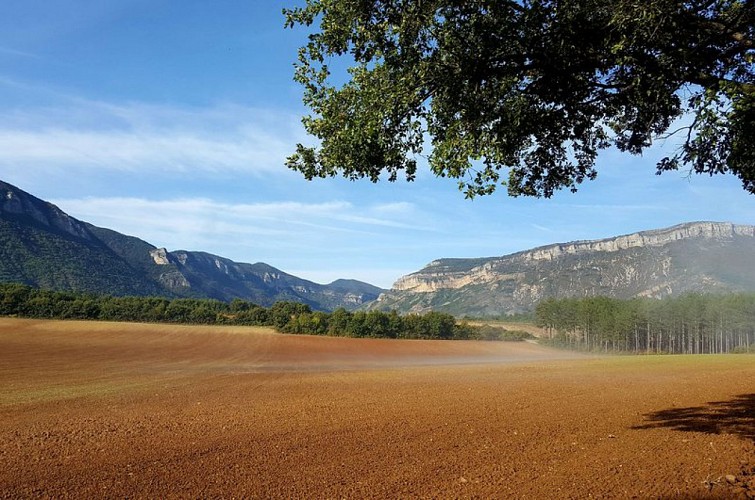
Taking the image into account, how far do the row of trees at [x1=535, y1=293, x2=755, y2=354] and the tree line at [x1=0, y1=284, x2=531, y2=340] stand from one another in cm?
1372

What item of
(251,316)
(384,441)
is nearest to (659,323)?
(251,316)

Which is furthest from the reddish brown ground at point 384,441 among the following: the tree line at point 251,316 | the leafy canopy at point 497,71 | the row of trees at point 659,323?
the row of trees at point 659,323

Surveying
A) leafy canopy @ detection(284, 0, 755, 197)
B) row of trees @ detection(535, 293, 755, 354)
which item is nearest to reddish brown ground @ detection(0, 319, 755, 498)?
leafy canopy @ detection(284, 0, 755, 197)

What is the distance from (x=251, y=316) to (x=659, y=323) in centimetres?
10313

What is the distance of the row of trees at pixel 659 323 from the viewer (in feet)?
340

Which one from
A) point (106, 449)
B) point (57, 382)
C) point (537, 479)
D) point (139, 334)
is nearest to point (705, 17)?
point (537, 479)

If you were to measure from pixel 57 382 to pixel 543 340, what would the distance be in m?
112

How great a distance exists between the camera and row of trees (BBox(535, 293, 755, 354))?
10375 centimetres

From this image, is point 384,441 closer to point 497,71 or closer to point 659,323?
point 497,71

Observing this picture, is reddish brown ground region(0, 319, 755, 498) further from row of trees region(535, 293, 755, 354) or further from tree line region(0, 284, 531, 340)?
row of trees region(535, 293, 755, 354)

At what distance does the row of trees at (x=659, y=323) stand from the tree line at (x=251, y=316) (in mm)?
13718

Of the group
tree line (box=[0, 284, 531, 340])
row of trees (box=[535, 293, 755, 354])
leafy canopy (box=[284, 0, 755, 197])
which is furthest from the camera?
tree line (box=[0, 284, 531, 340])

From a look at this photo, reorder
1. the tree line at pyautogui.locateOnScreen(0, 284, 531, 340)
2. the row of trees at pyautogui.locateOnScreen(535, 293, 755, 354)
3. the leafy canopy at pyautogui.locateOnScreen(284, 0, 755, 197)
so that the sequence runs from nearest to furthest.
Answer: the leafy canopy at pyautogui.locateOnScreen(284, 0, 755, 197) → the row of trees at pyautogui.locateOnScreen(535, 293, 755, 354) → the tree line at pyautogui.locateOnScreen(0, 284, 531, 340)

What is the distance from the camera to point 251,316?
126500mm
